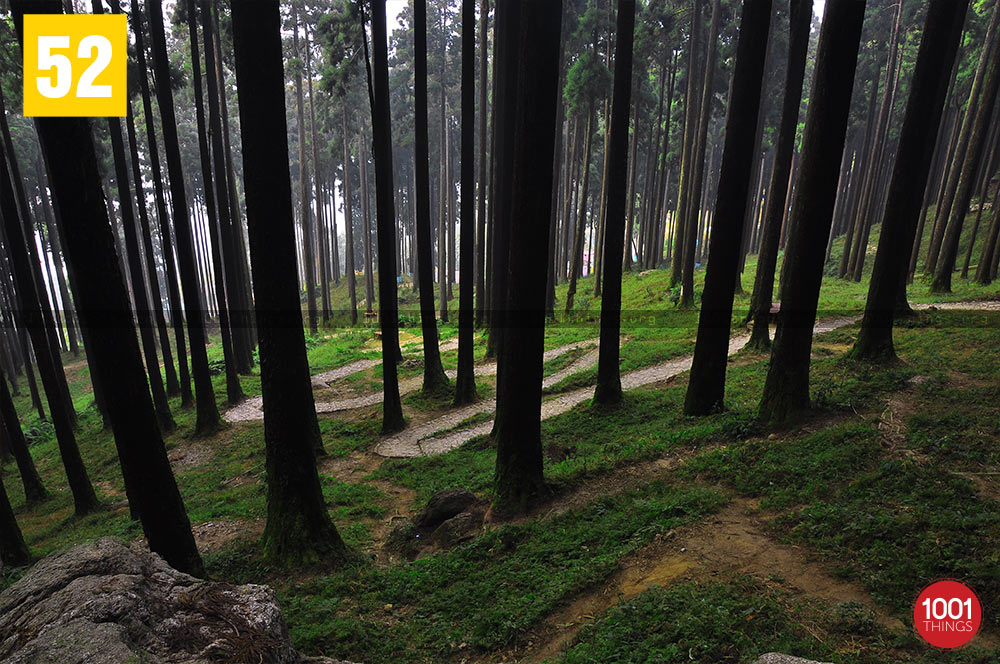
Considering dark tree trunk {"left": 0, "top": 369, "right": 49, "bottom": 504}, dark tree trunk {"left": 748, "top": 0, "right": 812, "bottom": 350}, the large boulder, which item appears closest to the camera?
the large boulder

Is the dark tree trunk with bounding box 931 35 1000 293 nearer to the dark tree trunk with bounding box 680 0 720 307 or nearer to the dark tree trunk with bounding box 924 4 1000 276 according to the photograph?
the dark tree trunk with bounding box 924 4 1000 276

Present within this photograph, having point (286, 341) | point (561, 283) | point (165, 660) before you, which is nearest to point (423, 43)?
point (286, 341)

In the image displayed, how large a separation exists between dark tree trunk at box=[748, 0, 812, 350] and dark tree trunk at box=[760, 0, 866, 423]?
399 centimetres

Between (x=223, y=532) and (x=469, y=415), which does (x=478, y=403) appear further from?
(x=223, y=532)

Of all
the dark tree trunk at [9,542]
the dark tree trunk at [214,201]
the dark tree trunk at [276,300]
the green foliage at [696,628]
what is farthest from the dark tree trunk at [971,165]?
the dark tree trunk at [9,542]

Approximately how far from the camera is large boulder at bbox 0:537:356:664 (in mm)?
2359

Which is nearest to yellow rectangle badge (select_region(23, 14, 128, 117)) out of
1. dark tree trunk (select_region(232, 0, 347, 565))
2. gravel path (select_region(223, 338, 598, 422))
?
dark tree trunk (select_region(232, 0, 347, 565))

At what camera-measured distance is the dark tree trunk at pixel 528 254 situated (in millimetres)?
5453

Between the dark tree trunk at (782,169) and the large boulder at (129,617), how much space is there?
10.7 metres

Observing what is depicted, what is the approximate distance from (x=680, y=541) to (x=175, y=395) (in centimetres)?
1903

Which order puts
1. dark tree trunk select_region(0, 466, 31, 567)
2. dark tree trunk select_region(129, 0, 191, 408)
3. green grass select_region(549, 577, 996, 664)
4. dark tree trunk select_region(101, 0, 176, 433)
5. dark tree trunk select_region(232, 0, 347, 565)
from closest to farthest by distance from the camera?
green grass select_region(549, 577, 996, 664), dark tree trunk select_region(232, 0, 347, 565), dark tree trunk select_region(0, 466, 31, 567), dark tree trunk select_region(129, 0, 191, 408), dark tree trunk select_region(101, 0, 176, 433)

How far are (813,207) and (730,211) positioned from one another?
135 centimetres

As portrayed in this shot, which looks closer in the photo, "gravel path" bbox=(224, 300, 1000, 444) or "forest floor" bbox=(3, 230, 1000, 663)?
"forest floor" bbox=(3, 230, 1000, 663)

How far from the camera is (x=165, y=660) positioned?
7.92 ft
